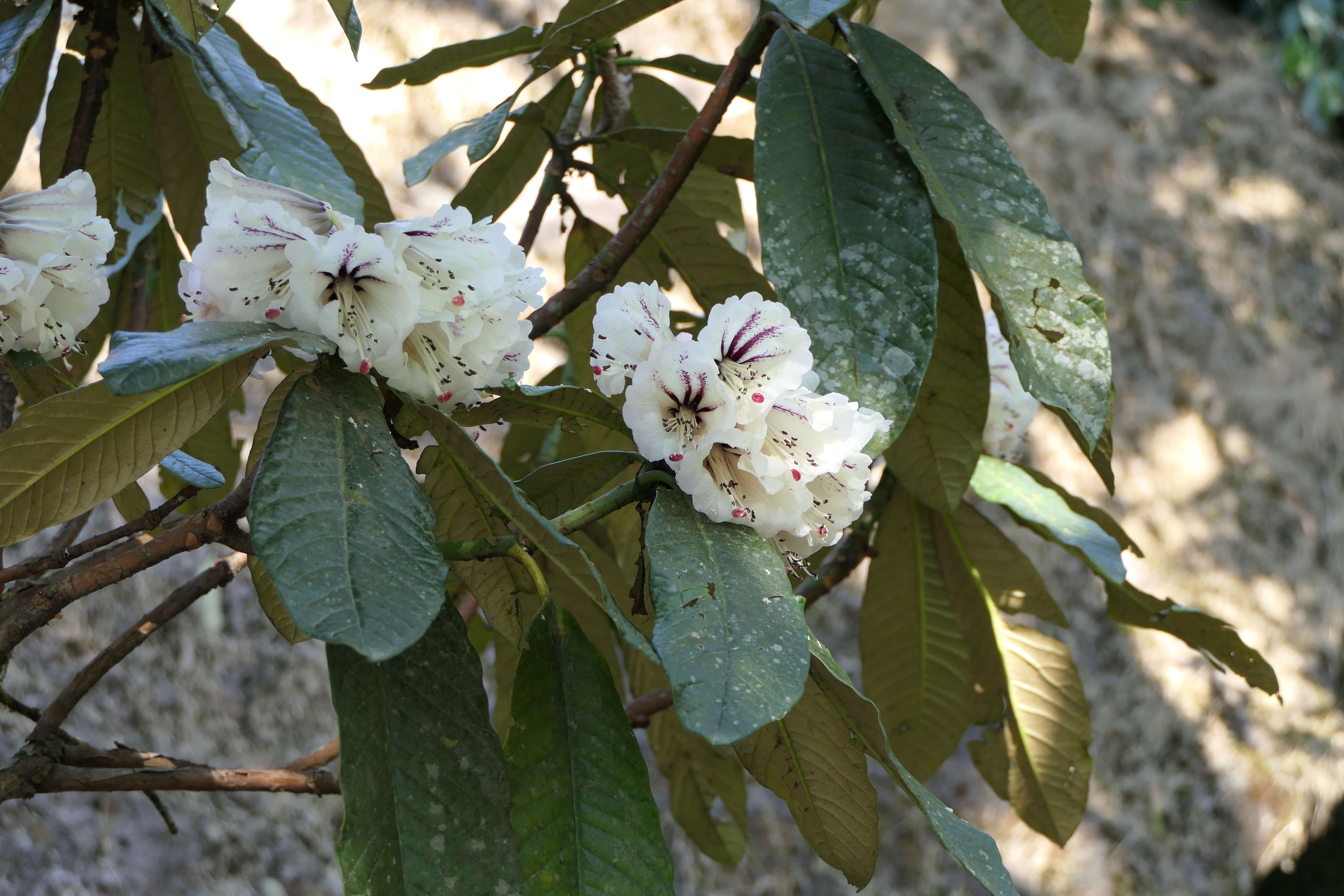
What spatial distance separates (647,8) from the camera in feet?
2.42

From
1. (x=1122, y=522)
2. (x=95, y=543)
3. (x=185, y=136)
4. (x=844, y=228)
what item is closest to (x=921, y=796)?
(x=844, y=228)

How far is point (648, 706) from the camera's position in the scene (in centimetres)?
86

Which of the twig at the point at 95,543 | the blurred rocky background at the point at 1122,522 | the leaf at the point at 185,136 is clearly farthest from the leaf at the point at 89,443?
the blurred rocky background at the point at 1122,522

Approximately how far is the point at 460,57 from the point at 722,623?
0.64 m

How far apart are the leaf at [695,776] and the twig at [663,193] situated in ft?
1.22

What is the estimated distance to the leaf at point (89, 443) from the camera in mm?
523

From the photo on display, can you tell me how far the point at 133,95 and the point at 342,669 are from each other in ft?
2.17

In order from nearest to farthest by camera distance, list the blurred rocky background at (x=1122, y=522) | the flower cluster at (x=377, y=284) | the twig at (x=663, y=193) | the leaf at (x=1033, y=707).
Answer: the flower cluster at (x=377, y=284), the twig at (x=663, y=193), the leaf at (x=1033, y=707), the blurred rocky background at (x=1122, y=522)

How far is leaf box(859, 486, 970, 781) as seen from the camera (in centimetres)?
103

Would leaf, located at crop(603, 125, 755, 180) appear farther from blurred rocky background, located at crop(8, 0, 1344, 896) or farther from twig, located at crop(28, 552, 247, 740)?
blurred rocky background, located at crop(8, 0, 1344, 896)

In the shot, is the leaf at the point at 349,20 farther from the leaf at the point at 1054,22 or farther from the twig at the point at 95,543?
the leaf at the point at 1054,22

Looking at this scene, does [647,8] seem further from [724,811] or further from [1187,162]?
[1187,162]

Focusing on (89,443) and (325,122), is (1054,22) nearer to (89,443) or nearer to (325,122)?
(325,122)

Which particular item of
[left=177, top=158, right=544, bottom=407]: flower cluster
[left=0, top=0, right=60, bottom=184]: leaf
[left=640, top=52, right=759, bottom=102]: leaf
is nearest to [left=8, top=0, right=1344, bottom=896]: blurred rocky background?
[left=0, top=0, right=60, bottom=184]: leaf
